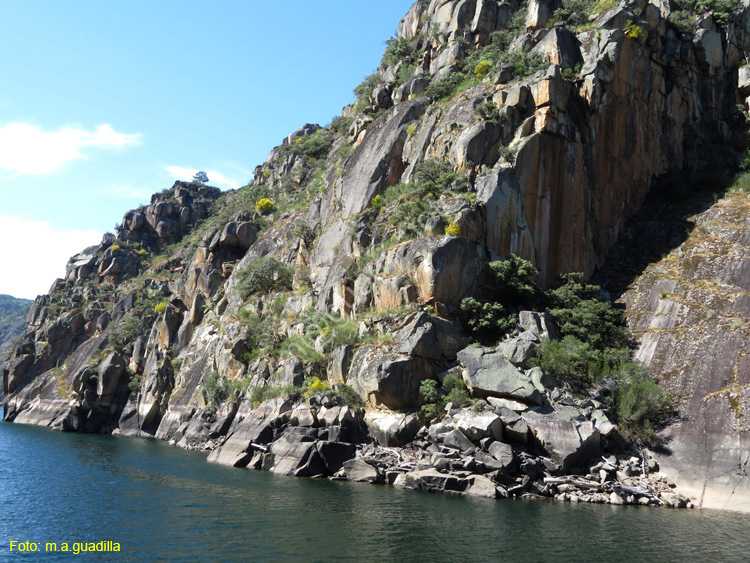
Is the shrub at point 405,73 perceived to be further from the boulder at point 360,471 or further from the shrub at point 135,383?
the shrub at point 135,383

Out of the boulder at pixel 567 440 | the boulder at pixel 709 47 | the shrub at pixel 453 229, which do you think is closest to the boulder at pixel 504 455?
the boulder at pixel 567 440

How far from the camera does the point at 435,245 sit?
40.1 metres

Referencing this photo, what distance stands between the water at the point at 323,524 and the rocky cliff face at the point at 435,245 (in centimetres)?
444

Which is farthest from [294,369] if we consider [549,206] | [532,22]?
[532,22]

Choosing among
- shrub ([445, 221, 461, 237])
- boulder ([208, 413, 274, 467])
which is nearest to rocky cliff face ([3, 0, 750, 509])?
shrub ([445, 221, 461, 237])

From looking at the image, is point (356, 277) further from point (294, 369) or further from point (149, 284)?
point (149, 284)

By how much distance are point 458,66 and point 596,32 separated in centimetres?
1429

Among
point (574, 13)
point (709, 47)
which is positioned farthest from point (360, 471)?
point (709, 47)

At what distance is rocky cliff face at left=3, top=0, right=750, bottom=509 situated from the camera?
3462 centimetres

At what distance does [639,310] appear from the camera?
40062 millimetres

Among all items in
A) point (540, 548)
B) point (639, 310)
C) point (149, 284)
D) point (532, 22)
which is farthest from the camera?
point (149, 284)

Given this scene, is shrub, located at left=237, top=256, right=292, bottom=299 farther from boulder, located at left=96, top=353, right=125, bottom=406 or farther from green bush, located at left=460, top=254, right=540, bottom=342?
green bush, located at left=460, top=254, right=540, bottom=342

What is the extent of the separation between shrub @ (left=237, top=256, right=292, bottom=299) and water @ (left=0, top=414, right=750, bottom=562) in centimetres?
3072

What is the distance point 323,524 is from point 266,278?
4223 cm
